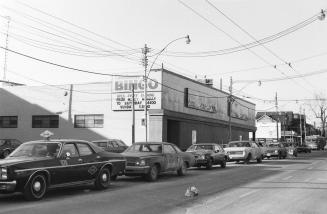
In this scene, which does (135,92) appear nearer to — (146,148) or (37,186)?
(146,148)

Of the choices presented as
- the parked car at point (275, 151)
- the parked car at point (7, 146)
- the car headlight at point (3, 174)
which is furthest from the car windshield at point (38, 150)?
the parked car at point (275, 151)

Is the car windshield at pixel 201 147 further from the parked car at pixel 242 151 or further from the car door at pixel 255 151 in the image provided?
the car door at pixel 255 151

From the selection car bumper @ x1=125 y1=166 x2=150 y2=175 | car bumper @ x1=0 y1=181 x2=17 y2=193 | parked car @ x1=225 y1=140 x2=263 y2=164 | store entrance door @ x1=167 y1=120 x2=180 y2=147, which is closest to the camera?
car bumper @ x1=0 y1=181 x2=17 y2=193

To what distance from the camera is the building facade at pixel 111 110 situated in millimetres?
40969

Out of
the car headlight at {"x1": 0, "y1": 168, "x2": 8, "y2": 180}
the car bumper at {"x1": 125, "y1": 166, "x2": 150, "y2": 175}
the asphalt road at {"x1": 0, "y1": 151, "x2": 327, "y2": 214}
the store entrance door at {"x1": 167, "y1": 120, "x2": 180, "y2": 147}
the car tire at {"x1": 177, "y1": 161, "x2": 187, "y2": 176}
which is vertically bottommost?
the asphalt road at {"x1": 0, "y1": 151, "x2": 327, "y2": 214}

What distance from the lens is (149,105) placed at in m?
40.8

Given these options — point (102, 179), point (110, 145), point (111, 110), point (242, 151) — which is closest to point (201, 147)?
point (110, 145)

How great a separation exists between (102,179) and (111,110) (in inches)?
1114

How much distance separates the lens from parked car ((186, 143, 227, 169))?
24844 millimetres

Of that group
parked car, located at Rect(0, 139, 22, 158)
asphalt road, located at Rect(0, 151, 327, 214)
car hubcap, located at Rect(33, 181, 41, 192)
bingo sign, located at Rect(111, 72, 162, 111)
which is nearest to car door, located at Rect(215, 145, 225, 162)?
asphalt road, located at Rect(0, 151, 327, 214)

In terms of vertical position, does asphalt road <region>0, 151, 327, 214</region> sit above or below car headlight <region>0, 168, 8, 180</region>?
below

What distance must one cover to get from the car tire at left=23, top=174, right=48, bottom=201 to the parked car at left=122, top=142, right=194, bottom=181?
548 centimetres

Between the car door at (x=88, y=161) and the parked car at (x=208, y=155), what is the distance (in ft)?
35.6

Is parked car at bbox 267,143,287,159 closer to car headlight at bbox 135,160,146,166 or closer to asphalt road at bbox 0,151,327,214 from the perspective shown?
asphalt road at bbox 0,151,327,214
